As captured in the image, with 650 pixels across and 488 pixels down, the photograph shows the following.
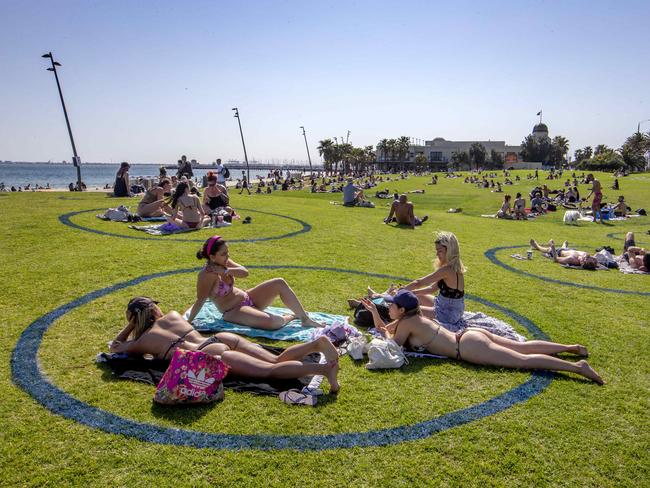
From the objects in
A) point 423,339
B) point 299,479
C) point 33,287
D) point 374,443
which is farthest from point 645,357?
point 33,287

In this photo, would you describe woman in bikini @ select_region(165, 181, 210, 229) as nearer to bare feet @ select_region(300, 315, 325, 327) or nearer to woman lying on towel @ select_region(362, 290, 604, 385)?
bare feet @ select_region(300, 315, 325, 327)

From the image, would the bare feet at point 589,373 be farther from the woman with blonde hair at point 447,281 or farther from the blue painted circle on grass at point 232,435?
the woman with blonde hair at point 447,281

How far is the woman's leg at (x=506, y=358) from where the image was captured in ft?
18.1

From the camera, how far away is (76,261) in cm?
982

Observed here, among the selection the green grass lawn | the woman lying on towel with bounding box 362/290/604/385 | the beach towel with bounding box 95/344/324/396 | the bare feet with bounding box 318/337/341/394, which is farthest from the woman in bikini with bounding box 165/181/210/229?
the bare feet with bounding box 318/337/341/394

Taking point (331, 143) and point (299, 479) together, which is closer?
point (299, 479)

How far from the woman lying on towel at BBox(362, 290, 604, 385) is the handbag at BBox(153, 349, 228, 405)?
257 centimetres

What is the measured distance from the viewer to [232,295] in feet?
22.1

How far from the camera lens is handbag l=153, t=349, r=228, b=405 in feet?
15.0

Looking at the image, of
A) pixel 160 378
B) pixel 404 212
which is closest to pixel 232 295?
pixel 160 378

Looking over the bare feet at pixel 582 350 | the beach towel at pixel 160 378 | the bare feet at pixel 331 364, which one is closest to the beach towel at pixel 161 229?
the beach towel at pixel 160 378

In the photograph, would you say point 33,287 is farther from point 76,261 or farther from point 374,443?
point 374,443

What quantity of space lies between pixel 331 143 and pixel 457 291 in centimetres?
12930

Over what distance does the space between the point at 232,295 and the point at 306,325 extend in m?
1.28
